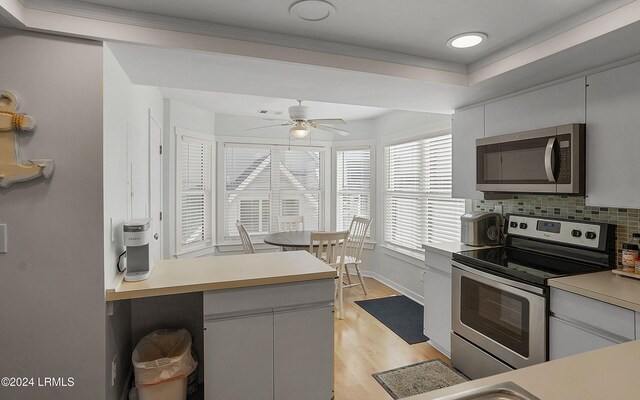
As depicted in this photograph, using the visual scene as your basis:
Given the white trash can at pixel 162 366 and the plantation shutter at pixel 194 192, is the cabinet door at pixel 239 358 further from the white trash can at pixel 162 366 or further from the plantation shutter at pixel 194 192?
the plantation shutter at pixel 194 192

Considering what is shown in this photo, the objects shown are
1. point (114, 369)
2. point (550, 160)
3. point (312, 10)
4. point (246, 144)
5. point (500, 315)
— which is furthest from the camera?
point (246, 144)

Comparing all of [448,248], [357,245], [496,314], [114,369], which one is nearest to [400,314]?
[357,245]

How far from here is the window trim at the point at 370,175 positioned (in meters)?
5.18

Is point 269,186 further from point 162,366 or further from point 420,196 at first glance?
point 162,366

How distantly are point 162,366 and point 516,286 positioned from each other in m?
2.07

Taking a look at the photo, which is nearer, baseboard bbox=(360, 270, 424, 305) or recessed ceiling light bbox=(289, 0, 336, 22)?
recessed ceiling light bbox=(289, 0, 336, 22)

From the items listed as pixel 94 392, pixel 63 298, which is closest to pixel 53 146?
pixel 63 298

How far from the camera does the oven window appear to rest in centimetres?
208

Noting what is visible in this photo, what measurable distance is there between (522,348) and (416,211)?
2.39 meters

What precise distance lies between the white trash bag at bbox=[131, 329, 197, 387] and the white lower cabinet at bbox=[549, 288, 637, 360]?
6.72ft

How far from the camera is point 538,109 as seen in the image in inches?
91.7

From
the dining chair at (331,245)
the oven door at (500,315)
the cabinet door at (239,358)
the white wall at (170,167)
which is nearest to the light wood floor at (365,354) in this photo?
the dining chair at (331,245)

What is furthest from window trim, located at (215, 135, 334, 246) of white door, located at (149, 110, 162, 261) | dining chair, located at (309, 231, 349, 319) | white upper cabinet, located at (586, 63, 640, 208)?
white upper cabinet, located at (586, 63, 640, 208)

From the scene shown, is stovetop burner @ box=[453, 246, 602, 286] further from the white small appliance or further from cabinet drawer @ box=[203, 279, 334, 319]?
the white small appliance
